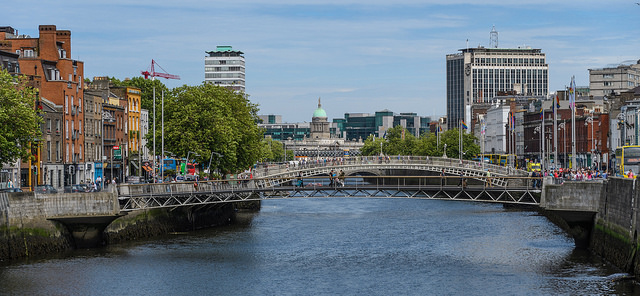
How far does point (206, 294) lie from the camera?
4691 cm

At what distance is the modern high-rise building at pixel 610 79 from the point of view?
604 ft

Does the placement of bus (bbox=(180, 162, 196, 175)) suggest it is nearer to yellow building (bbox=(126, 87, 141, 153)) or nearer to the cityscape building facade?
the cityscape building facade

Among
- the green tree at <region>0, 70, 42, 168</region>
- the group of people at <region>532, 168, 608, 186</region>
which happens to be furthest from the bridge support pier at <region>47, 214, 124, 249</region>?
the group of people at <region>532, 168, 608, 186</region>

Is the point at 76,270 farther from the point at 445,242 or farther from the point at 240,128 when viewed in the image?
the point at 240,128

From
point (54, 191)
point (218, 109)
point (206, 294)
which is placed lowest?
point (206, 294)

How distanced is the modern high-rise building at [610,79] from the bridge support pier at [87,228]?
138627 mm

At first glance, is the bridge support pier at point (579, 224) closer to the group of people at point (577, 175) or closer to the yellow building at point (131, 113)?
the group of people at point (577, 175)

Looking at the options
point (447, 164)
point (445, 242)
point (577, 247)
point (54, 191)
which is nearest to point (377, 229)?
point (445, 242)

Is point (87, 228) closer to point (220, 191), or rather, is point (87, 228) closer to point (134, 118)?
point (220, 191)

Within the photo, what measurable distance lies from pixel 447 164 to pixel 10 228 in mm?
61316

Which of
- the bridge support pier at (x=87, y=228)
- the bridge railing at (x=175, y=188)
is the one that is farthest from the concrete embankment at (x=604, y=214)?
the bridge support pier at (x=87, y=228)

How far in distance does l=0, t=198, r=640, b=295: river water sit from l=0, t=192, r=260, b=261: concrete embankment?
4.15 ft

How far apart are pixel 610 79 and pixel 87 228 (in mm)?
143341

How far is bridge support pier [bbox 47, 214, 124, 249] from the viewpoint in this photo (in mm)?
58375
